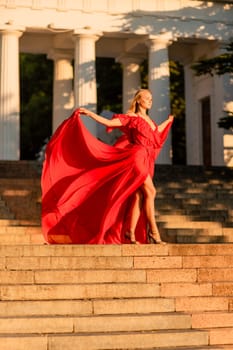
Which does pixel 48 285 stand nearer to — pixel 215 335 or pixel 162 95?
pixel 215 335

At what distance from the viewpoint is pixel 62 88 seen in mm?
45062

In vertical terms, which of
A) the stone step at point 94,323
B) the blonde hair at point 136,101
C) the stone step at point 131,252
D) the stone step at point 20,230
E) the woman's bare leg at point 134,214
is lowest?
the stone step at point 94,323

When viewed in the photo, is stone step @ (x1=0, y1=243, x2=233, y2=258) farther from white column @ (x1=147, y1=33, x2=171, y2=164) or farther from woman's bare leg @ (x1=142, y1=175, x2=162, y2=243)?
white column @ (x1=147, y1=33, x2=171, y2=164)

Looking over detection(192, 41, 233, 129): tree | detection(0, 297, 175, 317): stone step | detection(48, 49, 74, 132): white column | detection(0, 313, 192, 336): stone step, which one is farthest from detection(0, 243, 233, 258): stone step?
detection(48, 49, 74, 132): white column

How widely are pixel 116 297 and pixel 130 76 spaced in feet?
109

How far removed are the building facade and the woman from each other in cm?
2172

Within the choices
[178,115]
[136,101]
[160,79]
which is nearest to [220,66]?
[160,79]

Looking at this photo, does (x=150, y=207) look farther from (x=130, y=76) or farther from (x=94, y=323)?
(x=130, y=76)

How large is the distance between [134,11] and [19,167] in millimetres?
11326

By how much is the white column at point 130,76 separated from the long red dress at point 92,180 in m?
28.7

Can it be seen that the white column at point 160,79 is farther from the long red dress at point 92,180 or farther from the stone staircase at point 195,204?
the long red dress at point 92,180

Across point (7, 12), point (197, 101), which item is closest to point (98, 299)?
point (7, 12)

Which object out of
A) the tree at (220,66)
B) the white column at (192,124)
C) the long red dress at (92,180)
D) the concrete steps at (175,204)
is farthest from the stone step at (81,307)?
the white column at (192,124)

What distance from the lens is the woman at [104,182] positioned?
16.3m
